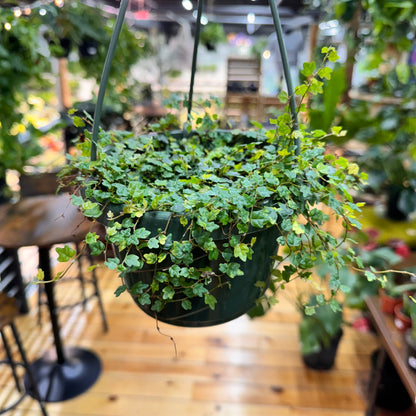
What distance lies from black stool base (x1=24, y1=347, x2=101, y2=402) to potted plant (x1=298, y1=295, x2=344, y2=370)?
1130 mm

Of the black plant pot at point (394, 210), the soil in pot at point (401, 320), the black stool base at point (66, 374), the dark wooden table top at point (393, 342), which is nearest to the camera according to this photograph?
the dark wooden table top at point (393, 342)

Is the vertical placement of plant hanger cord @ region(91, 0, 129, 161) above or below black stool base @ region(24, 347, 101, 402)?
above

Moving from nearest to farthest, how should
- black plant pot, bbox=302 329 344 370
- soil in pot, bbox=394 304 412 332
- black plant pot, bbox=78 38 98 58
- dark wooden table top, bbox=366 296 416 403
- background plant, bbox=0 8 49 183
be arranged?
dark wooden table top, bbox=366 296 416 403 < soil in pot, bbox=394 304 412 332 < background plant, bbox=0 8 49 183 < black plant pot, bbox=302 329 344 370 < black plant pot, bbox=78 38 98 58

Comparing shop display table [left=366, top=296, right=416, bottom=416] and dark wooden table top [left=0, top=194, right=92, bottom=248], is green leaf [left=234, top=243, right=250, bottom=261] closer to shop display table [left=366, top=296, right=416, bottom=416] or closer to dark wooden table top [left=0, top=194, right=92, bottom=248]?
dark wooden table top [left=0, top=194, right=92, bottom=248]

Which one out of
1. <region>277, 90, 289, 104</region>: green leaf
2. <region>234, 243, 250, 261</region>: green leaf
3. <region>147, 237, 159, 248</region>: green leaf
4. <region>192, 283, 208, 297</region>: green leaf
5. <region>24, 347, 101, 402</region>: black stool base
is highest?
<region>277, 90, 289, 104</region>: green leaf

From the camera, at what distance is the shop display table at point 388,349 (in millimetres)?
1498

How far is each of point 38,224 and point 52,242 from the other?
0.19 meters

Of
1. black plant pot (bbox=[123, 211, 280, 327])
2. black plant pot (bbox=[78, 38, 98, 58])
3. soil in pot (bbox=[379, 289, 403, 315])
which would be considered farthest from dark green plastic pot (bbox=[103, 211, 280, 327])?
black plant pot (bbox=[78, 38, 98, 58])

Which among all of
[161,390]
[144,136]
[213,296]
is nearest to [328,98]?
[144,136]

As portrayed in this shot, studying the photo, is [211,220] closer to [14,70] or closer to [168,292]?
[168,292]

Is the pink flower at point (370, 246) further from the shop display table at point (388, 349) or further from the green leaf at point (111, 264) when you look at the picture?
the green leaf at point (111, 264)

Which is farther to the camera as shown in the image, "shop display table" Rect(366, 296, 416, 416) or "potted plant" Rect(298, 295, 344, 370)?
"potted plant" Rect(298, 295, 344, 370)

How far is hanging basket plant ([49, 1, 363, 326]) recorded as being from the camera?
65cm

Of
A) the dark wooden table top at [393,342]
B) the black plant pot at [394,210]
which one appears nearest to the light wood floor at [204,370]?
the dark wooden table top at [393,342]
